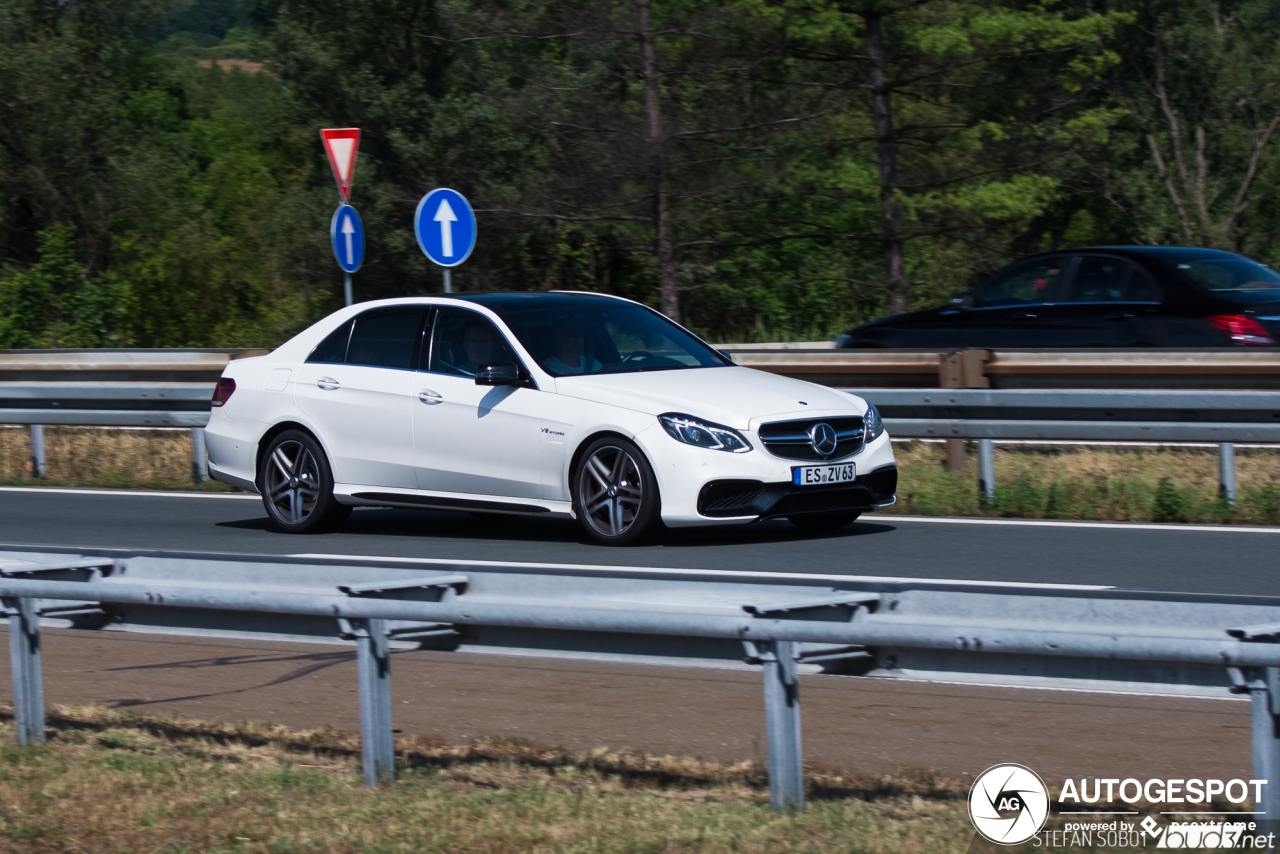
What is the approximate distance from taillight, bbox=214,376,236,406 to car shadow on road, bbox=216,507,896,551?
88cm

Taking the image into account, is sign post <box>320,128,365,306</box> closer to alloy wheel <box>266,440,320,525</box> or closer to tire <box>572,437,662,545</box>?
alloy wheel <box>266,440,320,525</box>

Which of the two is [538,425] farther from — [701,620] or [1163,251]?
[1163,251]

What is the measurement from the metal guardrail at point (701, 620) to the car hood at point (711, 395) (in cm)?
397

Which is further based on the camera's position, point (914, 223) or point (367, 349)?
point (914, 223)

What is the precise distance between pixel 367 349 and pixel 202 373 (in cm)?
610

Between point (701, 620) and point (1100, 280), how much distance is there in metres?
10.3

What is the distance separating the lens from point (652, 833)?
434cm

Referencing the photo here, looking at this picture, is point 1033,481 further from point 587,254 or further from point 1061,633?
point 587,254

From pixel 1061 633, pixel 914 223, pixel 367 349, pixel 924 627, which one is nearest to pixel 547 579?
pixel 924 627

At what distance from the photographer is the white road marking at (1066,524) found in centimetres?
1006

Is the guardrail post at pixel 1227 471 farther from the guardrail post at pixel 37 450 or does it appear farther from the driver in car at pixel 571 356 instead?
the guardrail post at pixel 37 450

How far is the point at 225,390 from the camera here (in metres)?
11.3

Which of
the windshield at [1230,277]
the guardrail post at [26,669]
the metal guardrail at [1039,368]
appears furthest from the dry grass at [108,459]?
the guardrail post at [26,669]

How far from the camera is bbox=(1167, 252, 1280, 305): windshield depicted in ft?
42.0
